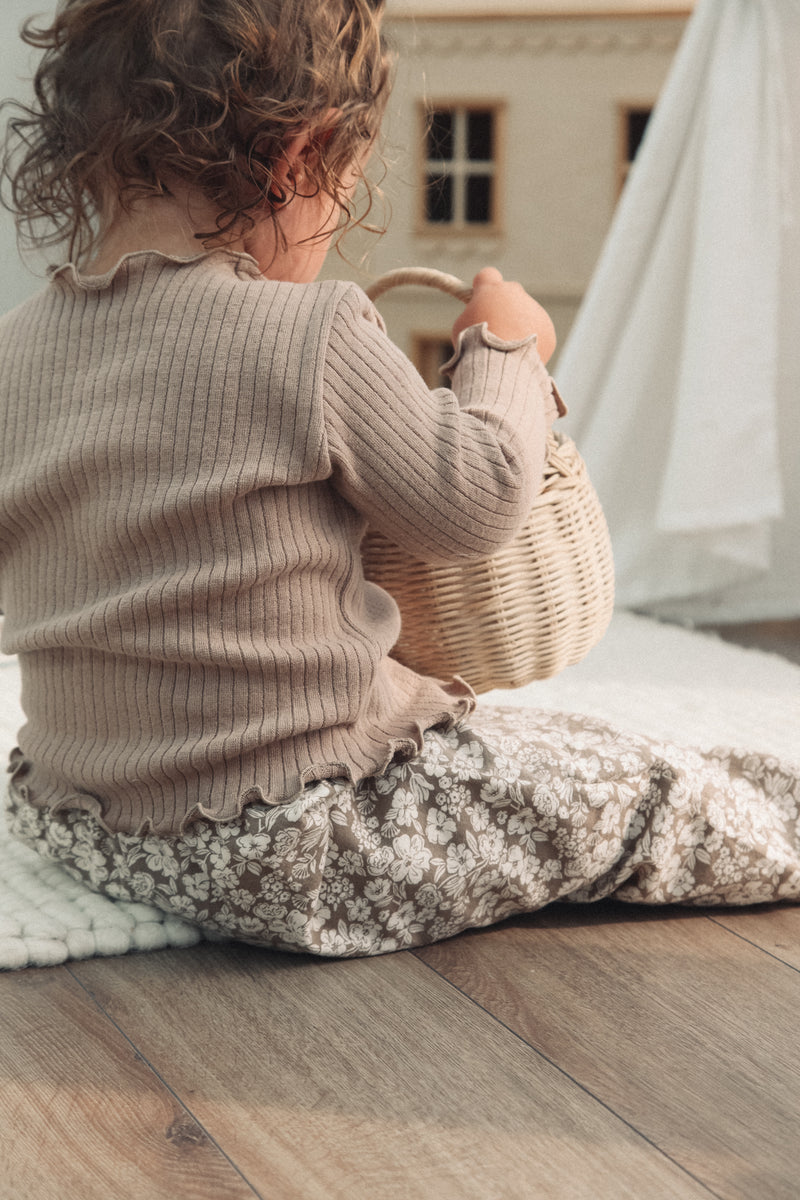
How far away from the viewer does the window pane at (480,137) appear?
21.5ft

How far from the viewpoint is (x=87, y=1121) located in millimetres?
656

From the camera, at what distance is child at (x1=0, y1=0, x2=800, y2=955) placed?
28.9 inches

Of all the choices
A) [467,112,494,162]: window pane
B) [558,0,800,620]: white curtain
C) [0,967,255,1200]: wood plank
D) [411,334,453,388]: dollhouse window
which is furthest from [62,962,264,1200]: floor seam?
[467,112,494,162]: window pane

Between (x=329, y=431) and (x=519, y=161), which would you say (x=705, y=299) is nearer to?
(x=329, y=431)

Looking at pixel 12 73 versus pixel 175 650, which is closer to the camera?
pixel 175 650

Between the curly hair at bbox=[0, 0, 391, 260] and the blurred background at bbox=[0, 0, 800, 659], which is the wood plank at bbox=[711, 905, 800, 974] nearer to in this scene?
the curly hair at bbox=[0, 0, 391, 260]

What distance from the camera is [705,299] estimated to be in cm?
198

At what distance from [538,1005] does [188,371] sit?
0.46 meters

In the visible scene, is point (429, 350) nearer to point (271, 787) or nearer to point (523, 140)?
point (523, 140)

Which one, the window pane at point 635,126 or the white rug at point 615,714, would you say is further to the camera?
the window pane at point 635,126

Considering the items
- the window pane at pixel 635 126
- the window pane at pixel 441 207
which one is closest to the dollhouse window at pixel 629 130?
the window pane at pixel 635 126

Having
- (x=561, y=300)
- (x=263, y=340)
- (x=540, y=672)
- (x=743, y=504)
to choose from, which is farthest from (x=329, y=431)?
(x=561, y=300)

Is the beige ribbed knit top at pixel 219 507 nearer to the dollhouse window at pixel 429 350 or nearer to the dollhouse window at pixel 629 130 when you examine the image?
the dollhouse window at pixel 429 350

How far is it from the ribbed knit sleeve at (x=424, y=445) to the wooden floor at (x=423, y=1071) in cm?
30
